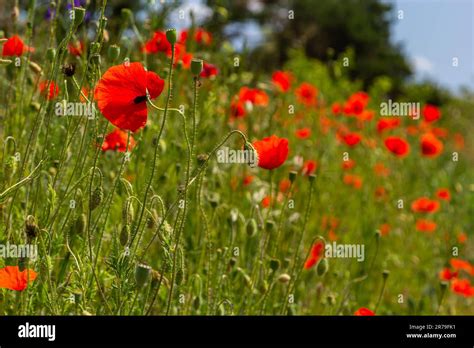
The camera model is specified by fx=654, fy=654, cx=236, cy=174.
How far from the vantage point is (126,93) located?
4.33ft

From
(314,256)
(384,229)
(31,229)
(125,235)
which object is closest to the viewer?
(31,229)

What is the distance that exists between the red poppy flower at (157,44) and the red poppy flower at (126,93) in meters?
0.97

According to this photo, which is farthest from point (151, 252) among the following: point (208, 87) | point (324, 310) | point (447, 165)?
point (447, 165)

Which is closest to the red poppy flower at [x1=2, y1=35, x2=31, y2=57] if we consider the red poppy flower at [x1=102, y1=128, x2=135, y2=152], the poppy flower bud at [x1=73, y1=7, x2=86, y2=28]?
the red poppy flower at [x1=102, y1=128, x2=135, y2=152]

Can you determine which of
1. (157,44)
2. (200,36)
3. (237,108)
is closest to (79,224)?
(157,44)

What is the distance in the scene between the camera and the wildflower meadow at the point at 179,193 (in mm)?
1384

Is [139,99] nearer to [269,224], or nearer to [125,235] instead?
[125,235]

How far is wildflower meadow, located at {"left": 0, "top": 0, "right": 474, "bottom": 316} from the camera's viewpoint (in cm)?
138

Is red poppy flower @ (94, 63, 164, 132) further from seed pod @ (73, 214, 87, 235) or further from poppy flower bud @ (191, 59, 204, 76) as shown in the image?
seed pod @ (73, 214, 87, 235)

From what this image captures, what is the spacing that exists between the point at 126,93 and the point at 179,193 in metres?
0.23

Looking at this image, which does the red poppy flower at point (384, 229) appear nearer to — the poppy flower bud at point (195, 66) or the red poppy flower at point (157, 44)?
the red poppy flower at point (157, 44)
